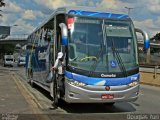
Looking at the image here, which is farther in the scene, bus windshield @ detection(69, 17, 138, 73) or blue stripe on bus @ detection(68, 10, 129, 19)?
blue stripe on bus @ detection(68, 10, 129, 19)

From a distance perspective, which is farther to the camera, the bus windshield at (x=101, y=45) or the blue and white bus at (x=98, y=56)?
the bus windshield at (x=101, y=45)

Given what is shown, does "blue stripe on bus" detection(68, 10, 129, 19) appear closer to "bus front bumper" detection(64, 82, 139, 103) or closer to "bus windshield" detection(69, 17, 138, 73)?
"bus windshield" detection(69, 17, 138, 73)

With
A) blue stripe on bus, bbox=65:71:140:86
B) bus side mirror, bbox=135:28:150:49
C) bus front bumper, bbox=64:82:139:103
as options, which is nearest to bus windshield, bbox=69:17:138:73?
blue stripe on bus, bbox=65:71:140:86

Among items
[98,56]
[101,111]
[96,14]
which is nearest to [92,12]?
[96,14]

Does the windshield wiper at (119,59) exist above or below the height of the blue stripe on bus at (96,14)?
below

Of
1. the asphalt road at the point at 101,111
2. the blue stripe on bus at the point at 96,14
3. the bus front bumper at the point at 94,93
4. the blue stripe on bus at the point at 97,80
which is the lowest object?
the asphalt road at the point at 101,111

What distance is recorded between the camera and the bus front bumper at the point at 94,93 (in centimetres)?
1207

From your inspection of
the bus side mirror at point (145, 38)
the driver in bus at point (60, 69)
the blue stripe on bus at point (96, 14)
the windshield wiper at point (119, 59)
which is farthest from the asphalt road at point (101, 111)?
the blue stripe on bus at point (96, 14)

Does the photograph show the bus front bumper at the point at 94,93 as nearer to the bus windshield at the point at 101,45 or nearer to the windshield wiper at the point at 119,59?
the windshield wiper at the point at 119,59

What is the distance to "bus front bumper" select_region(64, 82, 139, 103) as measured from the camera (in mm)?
12070

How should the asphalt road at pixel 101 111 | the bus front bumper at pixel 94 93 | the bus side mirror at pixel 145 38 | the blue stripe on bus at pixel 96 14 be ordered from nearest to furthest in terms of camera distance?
the asphalt road at pixel 101 111
the bus front bumper at pixel 94 93
the blue stripe on bus at pixel 96 14
the bus side mirror at pixel 145 38

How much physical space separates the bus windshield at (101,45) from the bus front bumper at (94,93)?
0.56 metres

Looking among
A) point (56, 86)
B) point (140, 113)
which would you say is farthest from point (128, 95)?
point (56, 86)

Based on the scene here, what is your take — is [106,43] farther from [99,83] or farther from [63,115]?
[63,115]
